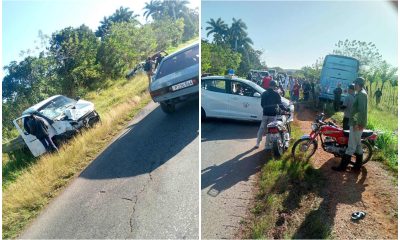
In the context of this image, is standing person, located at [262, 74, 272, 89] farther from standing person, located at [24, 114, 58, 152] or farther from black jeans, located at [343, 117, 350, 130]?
standing person, located at [24, 114, 58, 152]

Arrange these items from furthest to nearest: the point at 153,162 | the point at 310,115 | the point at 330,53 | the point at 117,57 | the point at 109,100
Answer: the point at 117,57 < the point at 109,100 < the point at 153,162 < the point at 310,115 < the point at 330,53

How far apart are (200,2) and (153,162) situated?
6.12 feet

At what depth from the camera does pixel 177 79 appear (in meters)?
4.16

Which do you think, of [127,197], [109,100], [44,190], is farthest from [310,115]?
[109,100]

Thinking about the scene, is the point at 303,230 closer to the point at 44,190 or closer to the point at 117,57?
the point at 44,190

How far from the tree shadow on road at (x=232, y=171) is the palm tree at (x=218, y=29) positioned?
46.9 inches

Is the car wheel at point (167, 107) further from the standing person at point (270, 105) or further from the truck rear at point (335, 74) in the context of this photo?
the truck rear at point (335, 74)

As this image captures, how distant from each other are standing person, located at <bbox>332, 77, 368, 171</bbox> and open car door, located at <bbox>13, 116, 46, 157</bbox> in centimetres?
475

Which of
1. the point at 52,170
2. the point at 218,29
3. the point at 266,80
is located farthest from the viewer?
the point at 52,170

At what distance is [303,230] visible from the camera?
2510mm

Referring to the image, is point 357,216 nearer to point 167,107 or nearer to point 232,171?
point 232,171

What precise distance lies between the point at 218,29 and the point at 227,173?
55.0 inches

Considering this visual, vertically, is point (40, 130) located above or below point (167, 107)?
below

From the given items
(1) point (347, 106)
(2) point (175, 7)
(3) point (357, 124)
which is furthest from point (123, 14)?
(3) point (357, 124)
